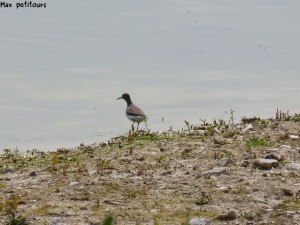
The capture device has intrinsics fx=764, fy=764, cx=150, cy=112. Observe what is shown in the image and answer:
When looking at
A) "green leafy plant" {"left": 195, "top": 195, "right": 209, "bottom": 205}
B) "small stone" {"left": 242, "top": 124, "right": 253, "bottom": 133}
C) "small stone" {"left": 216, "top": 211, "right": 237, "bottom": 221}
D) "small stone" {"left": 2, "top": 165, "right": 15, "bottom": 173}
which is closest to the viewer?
"small stone" {"left": 216, "top": 211, "right": 237, "bottom": 221}

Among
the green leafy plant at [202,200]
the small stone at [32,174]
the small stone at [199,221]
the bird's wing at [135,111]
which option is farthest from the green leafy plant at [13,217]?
the bird's wing at [135,111]

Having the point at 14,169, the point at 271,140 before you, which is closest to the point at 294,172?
the point at 271,140

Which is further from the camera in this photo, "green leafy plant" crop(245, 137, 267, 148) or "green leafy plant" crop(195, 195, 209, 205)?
"green leafy plant" crop(245, 137, 267, 148)

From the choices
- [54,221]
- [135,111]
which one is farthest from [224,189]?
[135,111]

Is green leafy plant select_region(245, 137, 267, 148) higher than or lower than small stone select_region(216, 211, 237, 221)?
higher

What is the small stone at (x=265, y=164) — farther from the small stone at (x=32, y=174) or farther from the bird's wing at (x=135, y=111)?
the bird's wing at (x=135, y=111)

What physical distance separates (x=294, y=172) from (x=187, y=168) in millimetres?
1723

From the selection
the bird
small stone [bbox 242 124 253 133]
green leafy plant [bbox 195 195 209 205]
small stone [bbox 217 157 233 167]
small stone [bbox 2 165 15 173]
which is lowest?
green leafy plant [bbox 195 195 209 205]

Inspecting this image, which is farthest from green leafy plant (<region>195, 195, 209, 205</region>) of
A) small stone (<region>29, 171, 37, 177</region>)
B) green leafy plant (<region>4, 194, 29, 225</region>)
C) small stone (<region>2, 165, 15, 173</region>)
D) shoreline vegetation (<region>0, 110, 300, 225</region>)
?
small stone (<region>2, 165, 15, 173</region>)

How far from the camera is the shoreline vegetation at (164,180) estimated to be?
9.96 metres

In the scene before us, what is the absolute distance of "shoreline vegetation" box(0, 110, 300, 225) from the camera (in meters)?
9.96

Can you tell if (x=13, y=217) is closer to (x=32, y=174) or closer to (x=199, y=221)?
(x=199, y=221)

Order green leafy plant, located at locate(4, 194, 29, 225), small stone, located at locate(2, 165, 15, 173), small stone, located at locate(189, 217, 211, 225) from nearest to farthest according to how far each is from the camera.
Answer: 1. green leafy plant, located at locate(4, 194, 29, 225)
2. small stone, located at locate(189, 217, 211, 225)
3. small stone, located at locate(2, 165, 15, 173)

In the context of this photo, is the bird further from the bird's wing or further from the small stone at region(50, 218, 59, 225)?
the small stone at region(50, 218, 59, 225)
